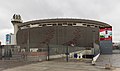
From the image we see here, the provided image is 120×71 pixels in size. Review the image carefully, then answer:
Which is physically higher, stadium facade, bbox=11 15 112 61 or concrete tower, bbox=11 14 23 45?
concrete tower, bbox=11 14 23 45

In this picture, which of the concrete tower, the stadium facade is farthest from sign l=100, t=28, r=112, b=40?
the concrete tower

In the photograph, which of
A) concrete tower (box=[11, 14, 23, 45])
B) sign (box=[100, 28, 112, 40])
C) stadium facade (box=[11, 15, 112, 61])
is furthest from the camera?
concrete tower (box=[11, 14, 23, 45])

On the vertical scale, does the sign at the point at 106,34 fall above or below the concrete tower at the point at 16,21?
below

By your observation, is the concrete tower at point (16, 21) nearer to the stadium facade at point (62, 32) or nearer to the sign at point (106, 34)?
the stadium facade at point (62, 32)

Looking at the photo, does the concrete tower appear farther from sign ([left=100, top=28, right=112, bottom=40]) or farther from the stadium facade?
sign ([left=100, top=28, right=112, bottom=40])

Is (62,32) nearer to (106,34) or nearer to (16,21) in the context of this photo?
(106,34)

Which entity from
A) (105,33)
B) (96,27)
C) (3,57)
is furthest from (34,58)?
(96,27)

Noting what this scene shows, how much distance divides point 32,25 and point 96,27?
4091cm

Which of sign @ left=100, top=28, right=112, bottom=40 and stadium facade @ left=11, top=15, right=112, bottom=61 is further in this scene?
stadium facade @ left=11, top=15, right=112, bottom=61

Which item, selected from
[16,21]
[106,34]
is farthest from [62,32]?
[16,21]

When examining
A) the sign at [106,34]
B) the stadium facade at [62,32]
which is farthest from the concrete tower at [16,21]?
the sign at [106,34]

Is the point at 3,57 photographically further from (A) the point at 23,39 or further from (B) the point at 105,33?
(A) the point at 23,39

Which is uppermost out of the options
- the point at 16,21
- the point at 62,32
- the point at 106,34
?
the point at 16,21

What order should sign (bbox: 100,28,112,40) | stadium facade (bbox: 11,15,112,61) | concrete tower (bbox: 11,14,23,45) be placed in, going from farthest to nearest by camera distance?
concrete tower (bbox: 11,14,23,45) < stadium facade (bbox: 11,15,112,61) < sign (bbox: 100,28,112,40)
